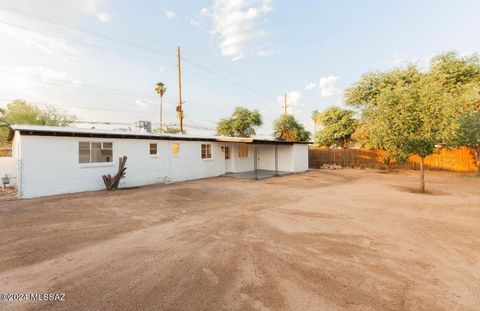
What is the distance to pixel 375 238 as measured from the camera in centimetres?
570

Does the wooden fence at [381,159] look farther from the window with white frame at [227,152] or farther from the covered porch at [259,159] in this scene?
the window with white frame at [227,152]

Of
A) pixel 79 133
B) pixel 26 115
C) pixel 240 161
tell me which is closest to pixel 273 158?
pixel 240 161

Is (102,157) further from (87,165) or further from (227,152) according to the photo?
(227,152)

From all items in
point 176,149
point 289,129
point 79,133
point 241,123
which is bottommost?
point 176,149

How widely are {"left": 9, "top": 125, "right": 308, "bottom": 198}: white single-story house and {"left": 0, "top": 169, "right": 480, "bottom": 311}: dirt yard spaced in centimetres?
251

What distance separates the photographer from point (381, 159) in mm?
23516

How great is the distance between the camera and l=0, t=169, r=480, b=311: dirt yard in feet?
10.9

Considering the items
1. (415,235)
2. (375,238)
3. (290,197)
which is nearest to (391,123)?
(290,197)

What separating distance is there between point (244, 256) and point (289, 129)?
96.3ft

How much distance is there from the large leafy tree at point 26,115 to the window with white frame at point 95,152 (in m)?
31.2

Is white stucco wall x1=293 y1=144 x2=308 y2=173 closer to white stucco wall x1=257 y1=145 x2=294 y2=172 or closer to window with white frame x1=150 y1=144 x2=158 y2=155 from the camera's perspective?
white stucco wall x1=257 y1=145 x2=294 y2=172

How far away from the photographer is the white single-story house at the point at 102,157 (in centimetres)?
1063

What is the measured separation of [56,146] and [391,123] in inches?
683

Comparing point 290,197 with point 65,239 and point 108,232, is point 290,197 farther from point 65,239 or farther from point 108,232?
point 65,239
